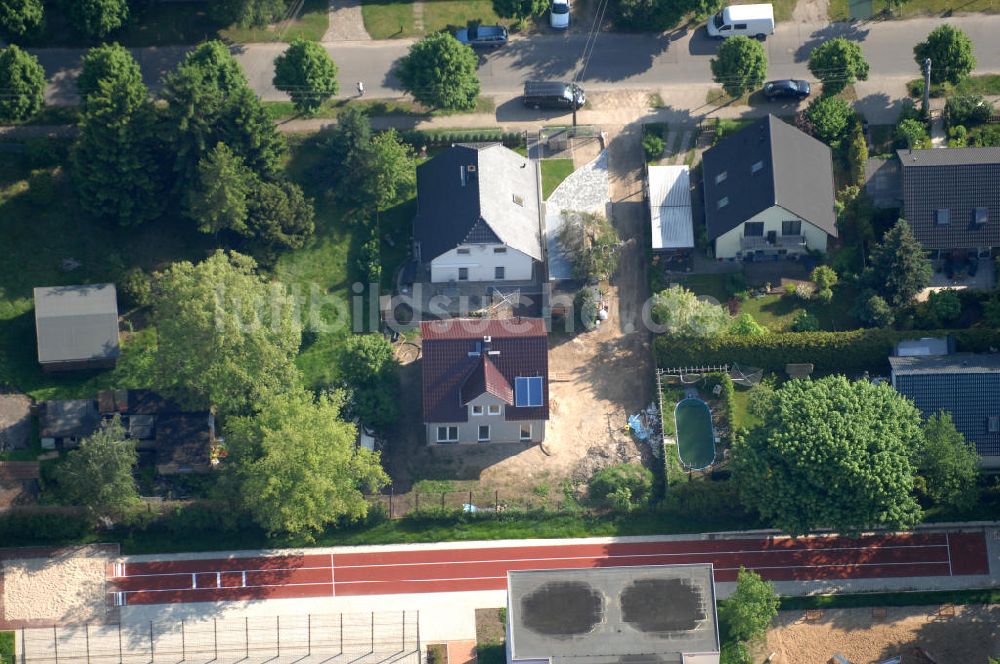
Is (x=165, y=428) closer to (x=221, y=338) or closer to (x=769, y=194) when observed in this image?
(x=221, y=338)

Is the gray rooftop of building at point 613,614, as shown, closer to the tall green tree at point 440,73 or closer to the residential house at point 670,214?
the residential house at point 670,214

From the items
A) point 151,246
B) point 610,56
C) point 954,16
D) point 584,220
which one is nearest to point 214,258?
point 151,246

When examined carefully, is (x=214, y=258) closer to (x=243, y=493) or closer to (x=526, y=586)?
(x=243, y=493)

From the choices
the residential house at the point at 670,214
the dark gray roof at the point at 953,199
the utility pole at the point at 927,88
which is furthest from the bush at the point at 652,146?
the utility pole at the point at 927,88

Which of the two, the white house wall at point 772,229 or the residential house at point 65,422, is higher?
the white house wall at point 772,229

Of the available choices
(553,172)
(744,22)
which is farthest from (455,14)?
(744,22)

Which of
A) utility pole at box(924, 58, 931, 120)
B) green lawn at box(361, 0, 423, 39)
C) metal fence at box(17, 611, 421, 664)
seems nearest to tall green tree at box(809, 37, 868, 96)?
utility pole at box(924, 58, 931, 120)
